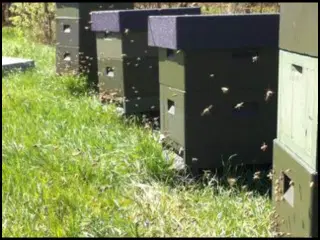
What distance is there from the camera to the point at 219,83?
3.30 metres

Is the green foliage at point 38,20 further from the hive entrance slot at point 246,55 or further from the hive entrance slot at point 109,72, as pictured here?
the hive entrance slot at point 246,55

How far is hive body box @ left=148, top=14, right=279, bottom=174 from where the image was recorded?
10.4 ft

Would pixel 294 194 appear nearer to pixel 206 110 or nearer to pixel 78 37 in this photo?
pixel 206 110

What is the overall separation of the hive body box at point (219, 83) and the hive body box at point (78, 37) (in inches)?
103

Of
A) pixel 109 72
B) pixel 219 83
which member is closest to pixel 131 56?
pixel 109 72

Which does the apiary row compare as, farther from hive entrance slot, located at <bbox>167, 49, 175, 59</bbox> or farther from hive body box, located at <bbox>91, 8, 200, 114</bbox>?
hive body box, located at <bbox>91, 8, 200, 114</bbox>

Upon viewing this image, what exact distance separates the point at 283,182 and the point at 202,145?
37.9 inches

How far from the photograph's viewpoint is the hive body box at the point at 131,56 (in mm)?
4363

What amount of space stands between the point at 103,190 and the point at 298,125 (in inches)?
50.2

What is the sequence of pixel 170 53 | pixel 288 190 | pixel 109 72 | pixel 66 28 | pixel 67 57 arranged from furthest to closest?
pixel 67 57, pixel 66 28, pixel 109 72, pixel 170 53, pixel 288 190

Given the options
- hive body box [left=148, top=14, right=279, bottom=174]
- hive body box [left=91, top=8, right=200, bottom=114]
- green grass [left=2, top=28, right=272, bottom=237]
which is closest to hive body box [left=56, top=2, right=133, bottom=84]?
hive body box [left=91, top=8, right=200, bottom=114]

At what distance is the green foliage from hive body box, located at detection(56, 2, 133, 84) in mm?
4730

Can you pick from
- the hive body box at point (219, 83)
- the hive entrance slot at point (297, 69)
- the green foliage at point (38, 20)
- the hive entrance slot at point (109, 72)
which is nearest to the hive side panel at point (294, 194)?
the hive entrance slot at point (297, 69)

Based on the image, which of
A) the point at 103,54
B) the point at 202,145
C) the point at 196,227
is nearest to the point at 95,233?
the point at 196,227
